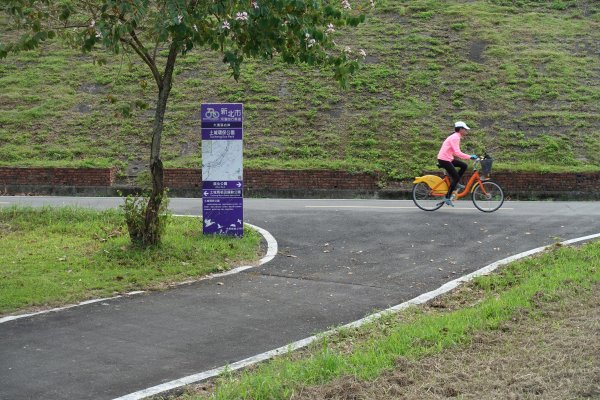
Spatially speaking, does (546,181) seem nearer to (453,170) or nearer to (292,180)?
(453,170)

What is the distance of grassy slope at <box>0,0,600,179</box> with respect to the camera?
22172mm

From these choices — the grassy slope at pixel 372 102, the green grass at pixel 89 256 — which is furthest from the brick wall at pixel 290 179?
the green grass at pixel 89 256

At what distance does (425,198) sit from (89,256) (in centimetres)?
777

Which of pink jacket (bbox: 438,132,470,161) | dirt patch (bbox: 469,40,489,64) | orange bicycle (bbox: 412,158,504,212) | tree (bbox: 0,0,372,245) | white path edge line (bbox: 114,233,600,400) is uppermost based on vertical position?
dirt patch (bbox: 469,40,489,64)

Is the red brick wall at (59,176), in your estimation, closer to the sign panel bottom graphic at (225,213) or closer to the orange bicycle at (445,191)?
the sign panel bottom graphic at (225,213)

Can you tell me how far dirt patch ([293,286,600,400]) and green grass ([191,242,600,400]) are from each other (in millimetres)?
162

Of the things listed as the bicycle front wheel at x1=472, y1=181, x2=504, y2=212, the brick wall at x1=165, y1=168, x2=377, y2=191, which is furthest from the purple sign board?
the brick wall at x1=165, y1=168, x2=377, y2=191

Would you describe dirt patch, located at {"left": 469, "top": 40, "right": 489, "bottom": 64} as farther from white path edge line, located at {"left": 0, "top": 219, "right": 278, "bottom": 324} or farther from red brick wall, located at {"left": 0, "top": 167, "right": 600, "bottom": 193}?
white path edge line, located at {"left": 0, "top": 219, "right": 278, "bottom": 324}

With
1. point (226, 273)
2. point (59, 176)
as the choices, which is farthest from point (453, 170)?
point (59, 176)

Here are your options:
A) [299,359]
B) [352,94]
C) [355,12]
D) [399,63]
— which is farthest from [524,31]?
[299,359]

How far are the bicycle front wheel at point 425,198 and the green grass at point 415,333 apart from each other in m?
5.51

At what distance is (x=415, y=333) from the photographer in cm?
695

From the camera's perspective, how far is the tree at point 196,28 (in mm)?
9320

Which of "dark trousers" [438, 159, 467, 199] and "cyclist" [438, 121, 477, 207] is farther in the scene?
"dark trousers" [438, 159, 467, 199]
